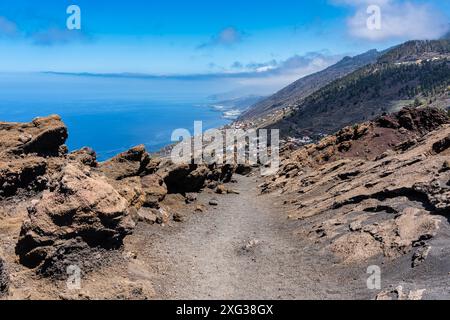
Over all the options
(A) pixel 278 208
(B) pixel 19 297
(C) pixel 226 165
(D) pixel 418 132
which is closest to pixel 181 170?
(A) pixel 278 208

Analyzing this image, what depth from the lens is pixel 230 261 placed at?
91.3ft

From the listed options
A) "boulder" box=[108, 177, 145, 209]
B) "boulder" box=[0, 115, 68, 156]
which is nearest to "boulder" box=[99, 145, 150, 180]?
"boulder" box=[108, 177, 145, 209]

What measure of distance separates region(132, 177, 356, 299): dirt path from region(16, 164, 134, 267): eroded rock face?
3.95 metres

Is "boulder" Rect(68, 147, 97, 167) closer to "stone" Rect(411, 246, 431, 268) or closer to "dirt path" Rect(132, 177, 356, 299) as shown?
"dirt path" Rect(132, 177, 356, 299)

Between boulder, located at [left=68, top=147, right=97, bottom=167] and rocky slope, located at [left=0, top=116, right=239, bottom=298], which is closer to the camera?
rocky slope, located at [left=0, top=116, right=239, bottom=298]

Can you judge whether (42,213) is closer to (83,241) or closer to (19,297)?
(83,241)

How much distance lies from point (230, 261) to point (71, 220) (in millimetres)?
10868

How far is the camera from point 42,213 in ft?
73.6

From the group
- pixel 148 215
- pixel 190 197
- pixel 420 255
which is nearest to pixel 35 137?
pixel 148 215

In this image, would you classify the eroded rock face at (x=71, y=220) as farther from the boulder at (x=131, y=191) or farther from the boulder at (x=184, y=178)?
the boulder at (x=184, y=178)

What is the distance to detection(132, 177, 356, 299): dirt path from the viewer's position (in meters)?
22.6

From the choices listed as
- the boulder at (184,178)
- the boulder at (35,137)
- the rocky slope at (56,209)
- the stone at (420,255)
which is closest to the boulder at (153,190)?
the rocky slope at (56,209)

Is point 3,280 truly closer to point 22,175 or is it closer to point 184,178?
point 22,175
